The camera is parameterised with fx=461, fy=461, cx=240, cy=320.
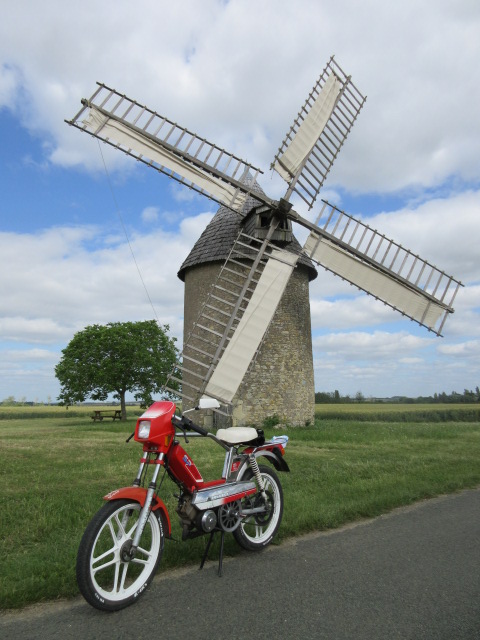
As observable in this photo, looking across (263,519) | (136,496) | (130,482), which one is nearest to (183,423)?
(136,496)

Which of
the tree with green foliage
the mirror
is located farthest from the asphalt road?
the tree with green foliage

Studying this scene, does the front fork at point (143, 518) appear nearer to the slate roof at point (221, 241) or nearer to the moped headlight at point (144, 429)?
the moped headlight at point (144, 429)

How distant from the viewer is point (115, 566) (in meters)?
3.28

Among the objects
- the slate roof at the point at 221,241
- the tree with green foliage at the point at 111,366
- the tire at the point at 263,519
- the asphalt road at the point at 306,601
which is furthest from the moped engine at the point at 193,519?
the tree with green foliage at the point at 111,366

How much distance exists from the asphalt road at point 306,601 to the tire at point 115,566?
0.32ft

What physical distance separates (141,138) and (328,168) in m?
6.19

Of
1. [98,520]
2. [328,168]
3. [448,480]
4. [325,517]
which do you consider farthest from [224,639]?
[328,168]

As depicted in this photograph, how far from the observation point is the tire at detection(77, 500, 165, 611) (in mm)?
2963

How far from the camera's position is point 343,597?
3283 mm

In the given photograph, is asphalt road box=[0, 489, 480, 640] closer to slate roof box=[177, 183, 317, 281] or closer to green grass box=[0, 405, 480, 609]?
green grass box=[0, 405, 480, 609]

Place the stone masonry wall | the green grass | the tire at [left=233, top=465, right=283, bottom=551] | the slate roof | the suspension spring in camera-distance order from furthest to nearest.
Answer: the slate roof
the stone masonry wall
the suspension spring
the tire at [left=233, top=465, right=283, bottom=551]
the green grass

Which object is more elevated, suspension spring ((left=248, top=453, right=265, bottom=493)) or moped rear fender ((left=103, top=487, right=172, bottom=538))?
suspension spring ((left=248, top=453, right=265, bottom=493))

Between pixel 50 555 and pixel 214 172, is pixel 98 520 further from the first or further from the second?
pixel 214 172

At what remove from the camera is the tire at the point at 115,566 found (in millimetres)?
2963
